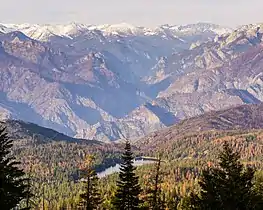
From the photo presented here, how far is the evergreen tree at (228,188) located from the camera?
38938 millimetres

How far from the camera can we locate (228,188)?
129 ft

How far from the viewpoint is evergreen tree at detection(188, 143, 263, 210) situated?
38.9 meters

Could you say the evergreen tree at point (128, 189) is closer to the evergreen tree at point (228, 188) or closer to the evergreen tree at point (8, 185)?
the evergreen tree at point (228, 188)

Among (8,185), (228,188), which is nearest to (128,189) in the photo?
(228,188)

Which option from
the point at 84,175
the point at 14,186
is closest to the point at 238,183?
the point at 14,186

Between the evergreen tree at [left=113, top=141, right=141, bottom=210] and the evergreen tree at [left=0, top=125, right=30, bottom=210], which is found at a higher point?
the evergreen tree at [left=113, top=141, right=141, bottom=210]

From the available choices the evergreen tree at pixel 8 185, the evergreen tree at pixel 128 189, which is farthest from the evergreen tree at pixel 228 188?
the evergreen tree at pixel 8 185

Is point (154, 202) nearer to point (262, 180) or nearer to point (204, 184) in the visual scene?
point (262, 180)

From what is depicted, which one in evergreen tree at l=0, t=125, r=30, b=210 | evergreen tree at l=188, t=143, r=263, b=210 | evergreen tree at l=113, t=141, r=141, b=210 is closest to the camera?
evergreen tree at l=0, t=125, r=30, b=210

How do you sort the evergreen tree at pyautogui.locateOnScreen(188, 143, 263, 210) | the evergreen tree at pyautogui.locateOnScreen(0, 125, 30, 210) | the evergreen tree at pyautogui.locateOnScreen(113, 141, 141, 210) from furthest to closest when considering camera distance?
the evergreen tree at pyautogui.locateOnScreen(113, 141, 141, 210) → the evergreen tree at pyautogui.locateOnScreen(188, 143, 263, 210) → the evergreen tree at pyautogui.locateOnScreen(0, 125, 30, 210)

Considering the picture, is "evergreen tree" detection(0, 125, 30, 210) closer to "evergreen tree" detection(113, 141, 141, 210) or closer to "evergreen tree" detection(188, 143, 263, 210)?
"evergreen tree" detection(188, 143, 263, 210)

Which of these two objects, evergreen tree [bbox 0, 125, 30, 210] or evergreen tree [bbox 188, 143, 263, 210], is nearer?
evergreen tree [bbox 0, 125, 30, 210]

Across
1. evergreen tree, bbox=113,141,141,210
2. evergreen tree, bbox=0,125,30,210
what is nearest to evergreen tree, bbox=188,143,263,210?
evergreen tree, bbox=113,141,141,210

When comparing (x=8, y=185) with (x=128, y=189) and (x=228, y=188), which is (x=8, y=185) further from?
(x=128, y=189)
